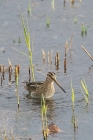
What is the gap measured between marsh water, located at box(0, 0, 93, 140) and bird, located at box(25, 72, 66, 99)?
150 mm

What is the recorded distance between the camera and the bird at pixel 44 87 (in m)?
13.9

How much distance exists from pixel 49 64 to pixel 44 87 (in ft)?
5.90

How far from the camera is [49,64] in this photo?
15.9m

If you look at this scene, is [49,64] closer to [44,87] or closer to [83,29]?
[44,87]

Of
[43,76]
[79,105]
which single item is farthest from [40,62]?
[79,105]

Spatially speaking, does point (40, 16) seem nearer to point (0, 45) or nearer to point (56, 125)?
point (0, 45)

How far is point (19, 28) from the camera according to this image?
18594mm

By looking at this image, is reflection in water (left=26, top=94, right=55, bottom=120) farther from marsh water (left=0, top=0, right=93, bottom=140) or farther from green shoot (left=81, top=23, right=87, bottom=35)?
green shoot (left=81, top=23, right=87, bottom=35)

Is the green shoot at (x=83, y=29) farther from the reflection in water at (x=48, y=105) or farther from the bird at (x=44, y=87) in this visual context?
the reflection in water at (x=48, y=105)

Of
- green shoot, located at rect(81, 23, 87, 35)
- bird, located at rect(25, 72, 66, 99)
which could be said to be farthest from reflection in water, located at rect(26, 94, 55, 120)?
green shoot, located at rect(81, 23, 87, 35)

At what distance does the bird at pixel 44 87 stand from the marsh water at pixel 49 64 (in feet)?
0.49

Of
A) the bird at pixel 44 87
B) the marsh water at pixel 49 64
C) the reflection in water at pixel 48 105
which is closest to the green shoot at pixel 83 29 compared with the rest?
the marsh water at pixel 49 64

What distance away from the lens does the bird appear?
548 inches

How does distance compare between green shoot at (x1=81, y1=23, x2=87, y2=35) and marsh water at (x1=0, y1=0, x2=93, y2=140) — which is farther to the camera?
green shoot at (x1=81, y1=23, x2=87, y2=35)
